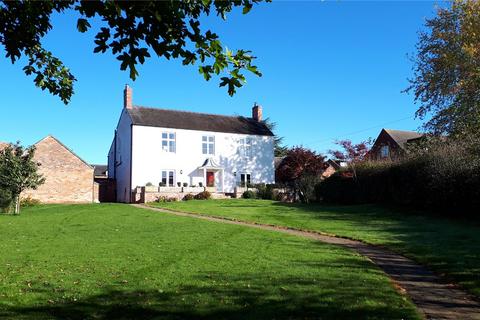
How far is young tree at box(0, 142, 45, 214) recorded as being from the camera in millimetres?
27109

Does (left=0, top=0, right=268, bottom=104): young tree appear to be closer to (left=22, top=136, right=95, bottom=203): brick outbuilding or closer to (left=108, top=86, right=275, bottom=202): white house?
(left=108, top=86, right=275, bottom=202): white house

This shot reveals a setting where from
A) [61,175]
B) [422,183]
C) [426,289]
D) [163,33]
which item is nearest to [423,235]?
[426,289]

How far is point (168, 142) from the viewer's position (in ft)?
136

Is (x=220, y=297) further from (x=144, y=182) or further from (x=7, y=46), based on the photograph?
(x=144, y=182)

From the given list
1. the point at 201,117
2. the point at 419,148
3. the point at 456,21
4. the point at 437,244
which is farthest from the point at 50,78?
the point at 201,117

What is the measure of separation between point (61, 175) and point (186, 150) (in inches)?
439

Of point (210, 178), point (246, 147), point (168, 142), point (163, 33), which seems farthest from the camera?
point (246, 147)

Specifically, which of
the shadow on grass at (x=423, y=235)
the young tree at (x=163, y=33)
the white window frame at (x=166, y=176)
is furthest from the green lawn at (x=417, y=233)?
the white window frame at (x=166, y=176)

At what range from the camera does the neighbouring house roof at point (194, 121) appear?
41169mm

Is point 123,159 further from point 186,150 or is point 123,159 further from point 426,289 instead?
point 426,289

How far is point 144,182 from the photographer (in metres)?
40.0

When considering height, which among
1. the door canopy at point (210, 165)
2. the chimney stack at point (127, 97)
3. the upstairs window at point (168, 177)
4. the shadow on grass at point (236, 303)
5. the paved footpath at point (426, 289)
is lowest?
the paved footpath at point (426, 289)

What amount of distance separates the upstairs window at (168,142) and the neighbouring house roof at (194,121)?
0.72 m

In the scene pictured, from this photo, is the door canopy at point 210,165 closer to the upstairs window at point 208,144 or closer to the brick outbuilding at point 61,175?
the upstairs window at point 208,144
